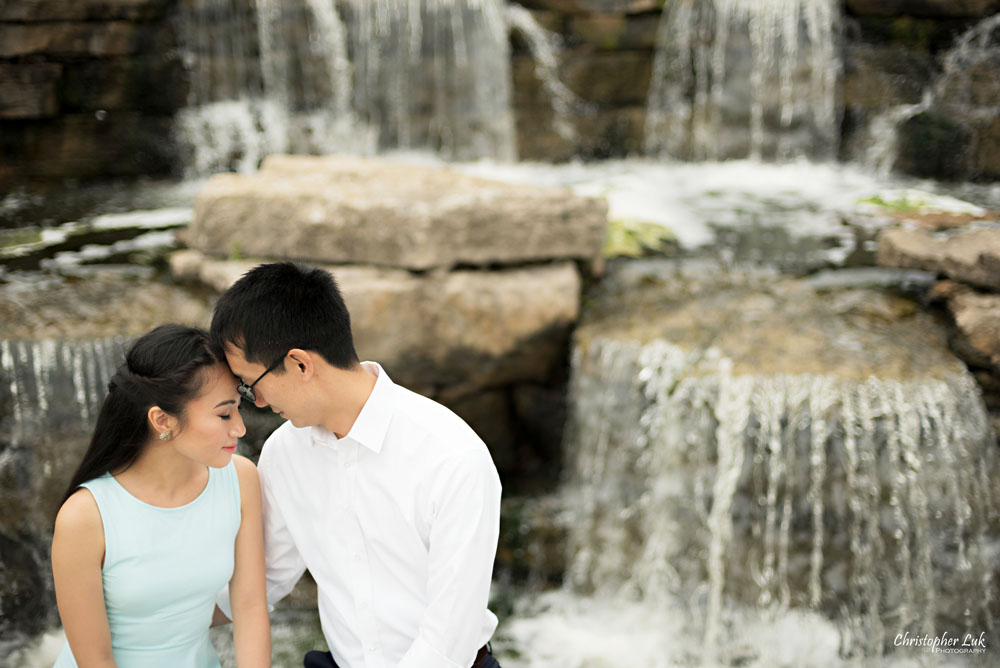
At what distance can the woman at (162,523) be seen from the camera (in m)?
2.06

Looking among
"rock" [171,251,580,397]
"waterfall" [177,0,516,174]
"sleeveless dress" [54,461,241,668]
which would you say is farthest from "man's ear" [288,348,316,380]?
"waterfall" [177,0,516,174]

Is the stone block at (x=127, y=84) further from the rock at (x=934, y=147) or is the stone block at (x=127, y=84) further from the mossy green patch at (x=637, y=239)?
the rock at (x=934, y=147)

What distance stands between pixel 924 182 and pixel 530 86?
3664 mm

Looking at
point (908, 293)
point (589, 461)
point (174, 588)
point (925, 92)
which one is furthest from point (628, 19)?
point (174, 588)

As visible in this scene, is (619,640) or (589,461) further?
(589,461)

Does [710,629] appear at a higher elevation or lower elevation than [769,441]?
lower

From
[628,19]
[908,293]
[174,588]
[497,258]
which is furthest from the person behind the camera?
[628,19]

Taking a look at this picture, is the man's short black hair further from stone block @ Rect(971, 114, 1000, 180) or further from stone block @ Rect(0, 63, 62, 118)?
stone block @ Rect(971, 114, 1000, 180)

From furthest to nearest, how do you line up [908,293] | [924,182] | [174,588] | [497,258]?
1. [924,182]
2. [908,293]
3. [497,258]
4. [174,588]

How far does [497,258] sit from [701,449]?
4.63 feet

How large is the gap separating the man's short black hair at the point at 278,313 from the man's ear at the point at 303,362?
0.02 meters

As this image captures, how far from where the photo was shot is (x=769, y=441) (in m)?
4.25

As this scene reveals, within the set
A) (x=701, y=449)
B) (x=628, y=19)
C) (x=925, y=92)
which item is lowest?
(x=701, y=449)

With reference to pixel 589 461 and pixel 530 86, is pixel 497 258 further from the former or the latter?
pixel 530 86
